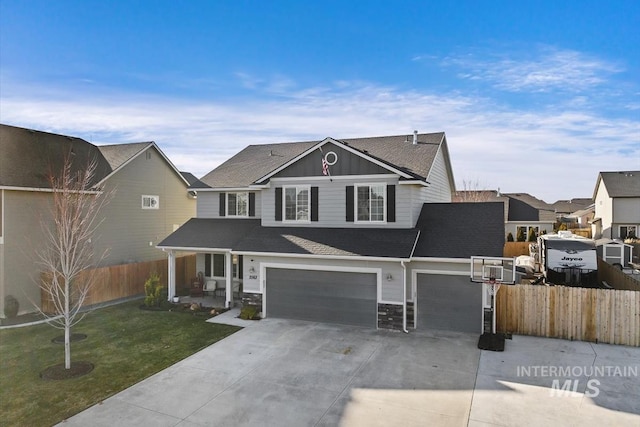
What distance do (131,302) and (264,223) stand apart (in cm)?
694

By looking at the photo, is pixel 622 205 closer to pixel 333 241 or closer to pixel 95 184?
pixel 333 241

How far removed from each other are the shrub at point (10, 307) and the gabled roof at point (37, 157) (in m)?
4.32

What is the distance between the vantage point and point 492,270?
12.4 metres

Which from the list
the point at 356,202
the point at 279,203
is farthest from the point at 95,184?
the point at 356,202

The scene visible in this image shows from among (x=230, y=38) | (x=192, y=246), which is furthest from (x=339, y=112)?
(x=192, y=246)

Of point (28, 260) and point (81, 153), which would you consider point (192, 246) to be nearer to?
point (28, 260)

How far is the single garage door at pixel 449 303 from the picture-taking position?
13.0m

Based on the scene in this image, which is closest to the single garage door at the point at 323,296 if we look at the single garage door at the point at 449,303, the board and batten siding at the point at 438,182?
the single garage door at the point at 449,303

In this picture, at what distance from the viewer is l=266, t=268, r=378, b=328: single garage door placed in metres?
13.8

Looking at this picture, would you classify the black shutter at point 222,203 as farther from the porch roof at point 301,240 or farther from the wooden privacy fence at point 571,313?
the wooden privacy fence at point 571,313

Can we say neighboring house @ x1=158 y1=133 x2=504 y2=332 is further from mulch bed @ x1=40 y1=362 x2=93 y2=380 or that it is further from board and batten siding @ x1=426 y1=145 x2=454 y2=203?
mulch bed @ x1=40 y1=362 x2=93 y2=380

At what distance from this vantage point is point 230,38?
1504 centimetres

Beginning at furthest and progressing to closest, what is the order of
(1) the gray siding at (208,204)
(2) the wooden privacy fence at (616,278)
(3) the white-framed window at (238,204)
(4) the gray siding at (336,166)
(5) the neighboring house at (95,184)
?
(1) the gray siding at (208,204), (3) the white-framed window at (238,204), (5) the neighboring house at (95,184), (4) the gray siding at (336,166), (2) the wooden privacy fence at (616,278)

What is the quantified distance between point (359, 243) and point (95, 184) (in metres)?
12.8
